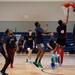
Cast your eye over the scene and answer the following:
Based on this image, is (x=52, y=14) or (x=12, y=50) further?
(x=52, y=14)

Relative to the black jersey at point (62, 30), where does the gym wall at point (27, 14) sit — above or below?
above

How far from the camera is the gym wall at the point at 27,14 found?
23.2m

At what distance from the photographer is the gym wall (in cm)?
2316

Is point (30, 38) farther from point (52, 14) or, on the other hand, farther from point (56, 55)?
point (52, 14)

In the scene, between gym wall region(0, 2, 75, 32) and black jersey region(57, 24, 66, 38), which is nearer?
black jersey region(57, 24, 66, 38)

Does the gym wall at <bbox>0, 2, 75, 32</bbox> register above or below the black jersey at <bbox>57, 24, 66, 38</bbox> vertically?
above

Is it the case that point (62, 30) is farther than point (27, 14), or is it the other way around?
point (27, 14)

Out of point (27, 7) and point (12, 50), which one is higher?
point (27, 7)

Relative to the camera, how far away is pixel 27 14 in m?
23.2

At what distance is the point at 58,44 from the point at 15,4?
13.8 meters

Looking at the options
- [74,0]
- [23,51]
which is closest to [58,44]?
[23,51]

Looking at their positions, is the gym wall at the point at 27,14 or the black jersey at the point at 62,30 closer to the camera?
the black jersey at the point at 62,30

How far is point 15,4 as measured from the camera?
23.3 m

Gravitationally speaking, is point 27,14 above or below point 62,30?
above
